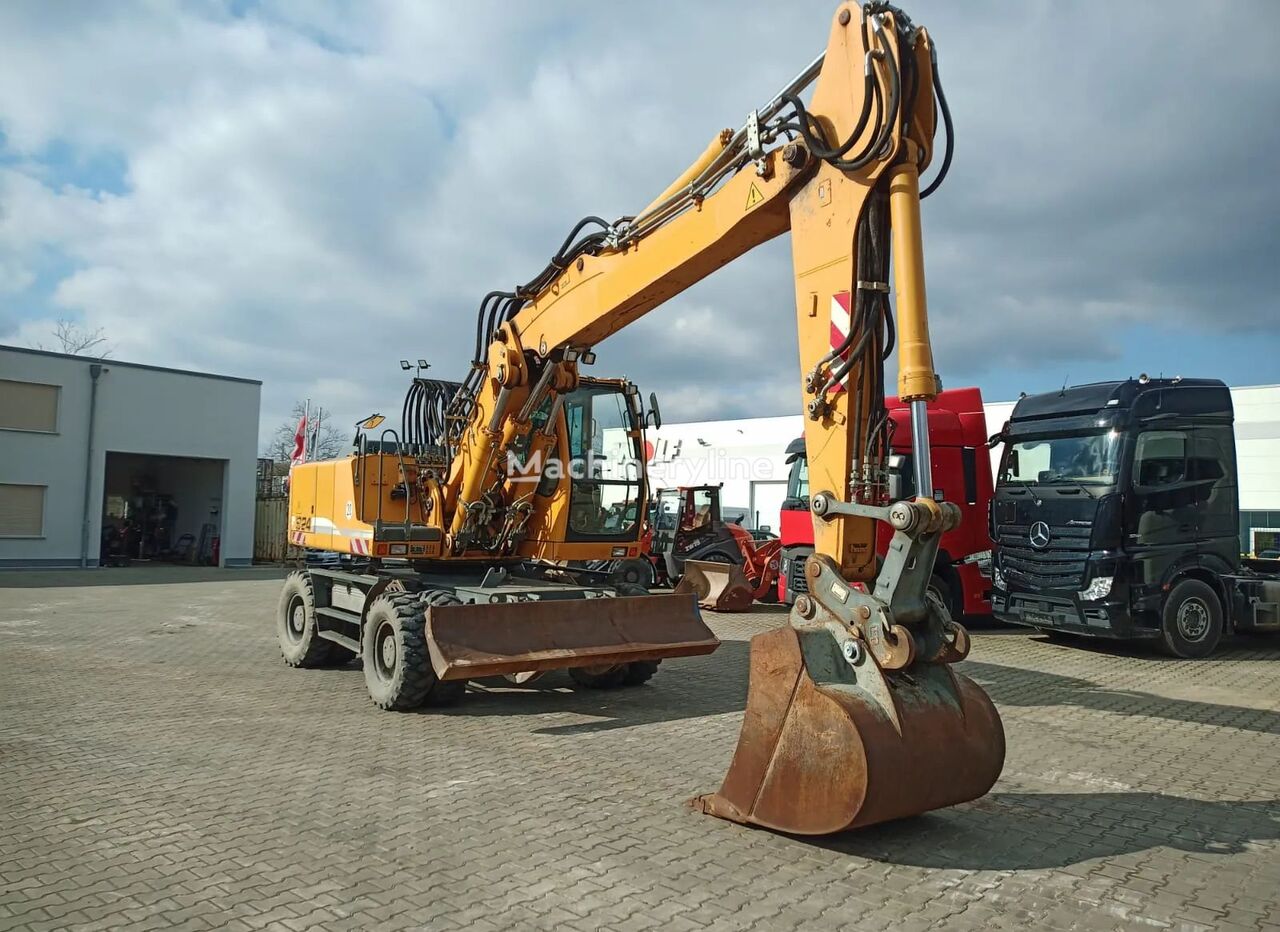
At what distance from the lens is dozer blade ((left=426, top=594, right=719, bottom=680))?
6977 mm

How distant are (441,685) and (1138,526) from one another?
792 centimetres

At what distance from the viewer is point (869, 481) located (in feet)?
17.2

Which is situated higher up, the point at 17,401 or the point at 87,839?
the point at 17,401

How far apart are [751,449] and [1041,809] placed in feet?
104

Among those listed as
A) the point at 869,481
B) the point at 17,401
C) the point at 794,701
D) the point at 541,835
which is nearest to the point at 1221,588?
the point at 869,481

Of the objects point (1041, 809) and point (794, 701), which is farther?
point (1041, 809)

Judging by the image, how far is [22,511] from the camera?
914 inches

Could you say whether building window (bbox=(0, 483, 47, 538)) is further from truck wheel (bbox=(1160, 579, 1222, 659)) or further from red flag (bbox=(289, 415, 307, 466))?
truck wheel (bbox=(1160, 579, 1222, 659))

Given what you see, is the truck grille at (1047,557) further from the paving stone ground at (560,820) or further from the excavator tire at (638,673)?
the excavator tire at (638,673)

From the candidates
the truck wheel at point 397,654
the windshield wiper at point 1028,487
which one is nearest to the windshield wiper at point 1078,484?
the windshield wiper at point 1028,487

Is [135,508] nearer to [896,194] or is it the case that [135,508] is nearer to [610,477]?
[610,477]

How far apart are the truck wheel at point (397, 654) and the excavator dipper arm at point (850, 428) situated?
315 centimetres

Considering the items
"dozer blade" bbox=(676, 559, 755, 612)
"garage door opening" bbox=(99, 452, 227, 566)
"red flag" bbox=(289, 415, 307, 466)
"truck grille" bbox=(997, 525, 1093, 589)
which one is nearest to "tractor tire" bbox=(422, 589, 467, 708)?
"dozer blade" bbox=(676, 559, 755, 612)

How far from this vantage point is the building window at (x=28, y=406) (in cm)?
2298
